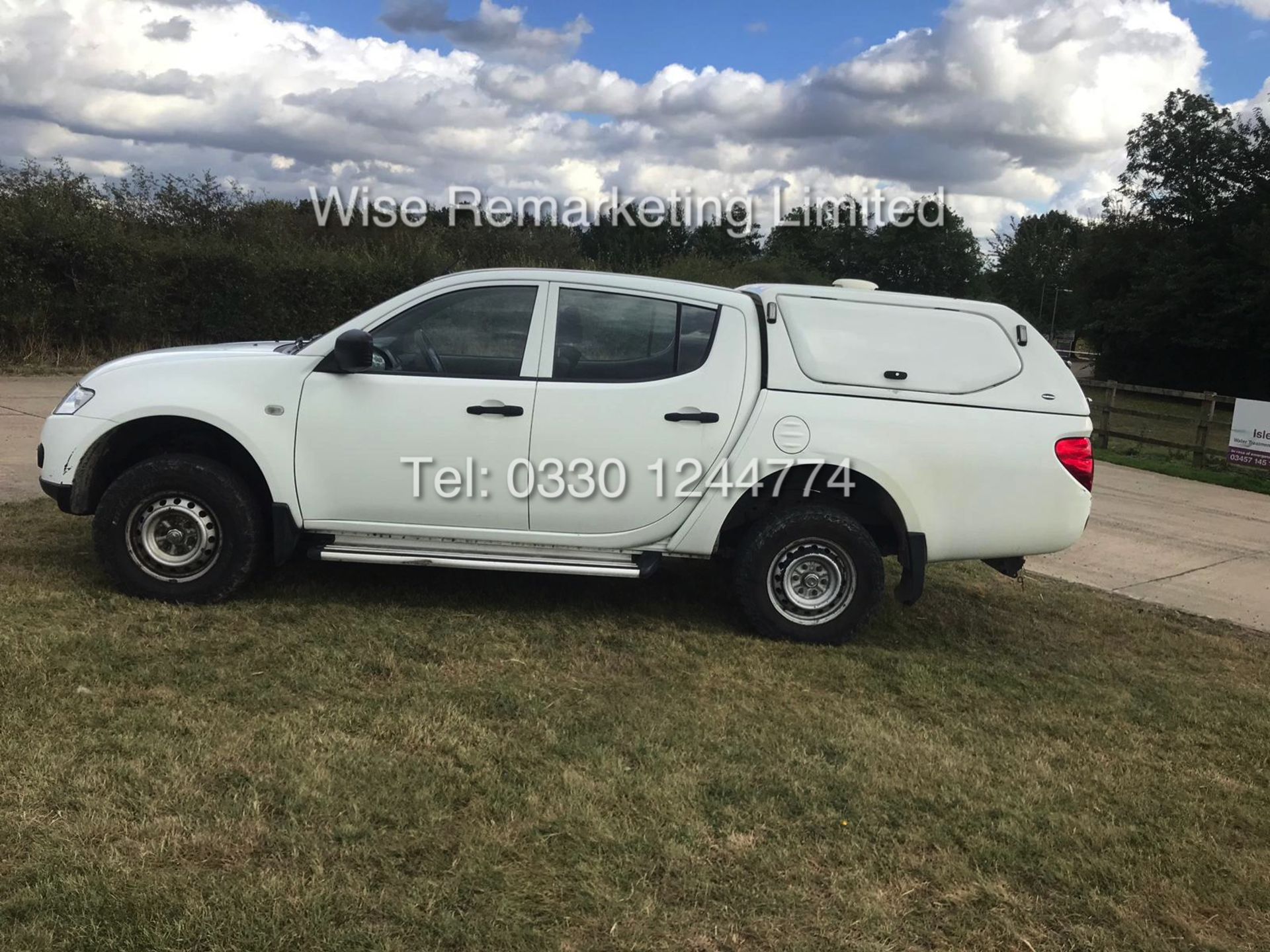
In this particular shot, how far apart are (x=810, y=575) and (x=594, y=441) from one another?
1373 millimetres

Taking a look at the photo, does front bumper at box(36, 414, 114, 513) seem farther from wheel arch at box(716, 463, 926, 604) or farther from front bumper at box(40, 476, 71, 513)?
wheel arch at box(716, 463, 926, 604)

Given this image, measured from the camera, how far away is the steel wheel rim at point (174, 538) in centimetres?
521

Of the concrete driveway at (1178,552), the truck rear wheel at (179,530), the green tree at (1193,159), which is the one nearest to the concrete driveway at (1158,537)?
the concrete driveway at (1178,552)

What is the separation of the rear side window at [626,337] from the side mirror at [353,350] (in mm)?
915

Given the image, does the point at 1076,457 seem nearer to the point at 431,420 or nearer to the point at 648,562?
the point at 648,562

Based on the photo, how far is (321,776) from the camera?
3.59 meters

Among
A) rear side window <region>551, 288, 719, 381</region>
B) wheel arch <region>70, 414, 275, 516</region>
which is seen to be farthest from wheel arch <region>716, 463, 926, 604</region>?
wheel arch <region>70, 414, 275, 516</region>

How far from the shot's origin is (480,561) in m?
5.26

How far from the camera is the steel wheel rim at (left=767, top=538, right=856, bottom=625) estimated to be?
5.45m

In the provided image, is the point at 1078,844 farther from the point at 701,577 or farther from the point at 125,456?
the point at 125,456

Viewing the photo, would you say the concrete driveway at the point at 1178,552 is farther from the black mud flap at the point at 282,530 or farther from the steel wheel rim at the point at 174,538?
the steel wheel rim at the point at 174,538

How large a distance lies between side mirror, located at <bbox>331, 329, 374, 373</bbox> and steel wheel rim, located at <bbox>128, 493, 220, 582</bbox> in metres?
1.03

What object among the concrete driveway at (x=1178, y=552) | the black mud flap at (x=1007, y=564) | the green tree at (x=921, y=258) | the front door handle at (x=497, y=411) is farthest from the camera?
the green tree at (x=921, y=258)

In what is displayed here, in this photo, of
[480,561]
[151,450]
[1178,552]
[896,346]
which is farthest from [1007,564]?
[151,450]
